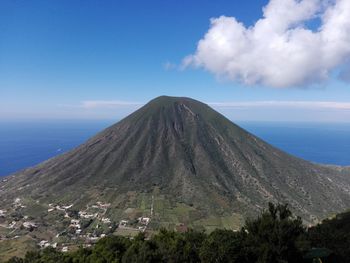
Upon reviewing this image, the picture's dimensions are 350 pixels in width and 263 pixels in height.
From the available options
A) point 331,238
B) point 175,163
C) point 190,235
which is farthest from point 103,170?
point 331,238

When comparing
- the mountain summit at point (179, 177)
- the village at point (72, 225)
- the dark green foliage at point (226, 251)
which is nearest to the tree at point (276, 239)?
the dark green foliage at point (226, 251)

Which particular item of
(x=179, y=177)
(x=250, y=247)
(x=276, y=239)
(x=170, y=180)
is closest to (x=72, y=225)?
(x=170, y=180)

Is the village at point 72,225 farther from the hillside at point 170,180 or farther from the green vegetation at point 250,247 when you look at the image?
the green vegetation at point 250,247

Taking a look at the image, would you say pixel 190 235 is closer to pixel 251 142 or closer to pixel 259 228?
pixel 259 228

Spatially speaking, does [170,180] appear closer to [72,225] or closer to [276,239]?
[72,225]

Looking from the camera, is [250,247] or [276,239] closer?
[276,239]

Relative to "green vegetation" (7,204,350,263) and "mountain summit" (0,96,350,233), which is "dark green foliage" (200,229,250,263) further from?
"mountain summit" (0,96,350,233)

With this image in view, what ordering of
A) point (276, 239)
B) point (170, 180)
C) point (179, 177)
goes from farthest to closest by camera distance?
point (170, 180)
point (179, 177)
point (276, 239)
